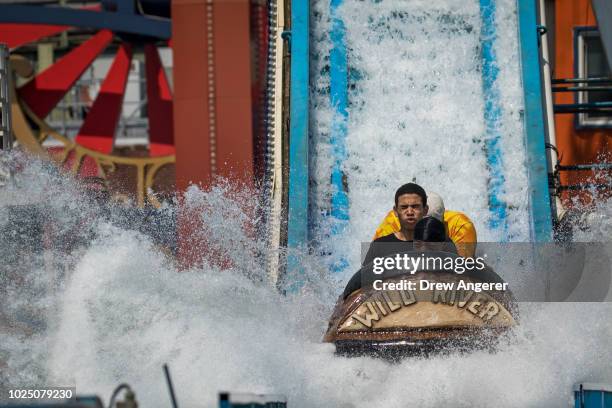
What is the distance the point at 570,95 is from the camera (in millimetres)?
8844

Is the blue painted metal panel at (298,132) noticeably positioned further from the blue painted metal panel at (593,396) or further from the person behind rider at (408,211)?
the blue painted metal panel at (593,396)

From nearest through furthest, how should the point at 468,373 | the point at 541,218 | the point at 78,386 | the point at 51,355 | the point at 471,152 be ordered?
the point at 468,373 → the point at 78,386 → the point at 51,355 → the point at 541,218 → the point at 471,152

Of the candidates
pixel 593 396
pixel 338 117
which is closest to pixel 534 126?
pixel 338 117

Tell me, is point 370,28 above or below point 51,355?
above

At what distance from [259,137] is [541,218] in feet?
11.4

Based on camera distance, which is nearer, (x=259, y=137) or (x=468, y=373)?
(x=468, y=373)

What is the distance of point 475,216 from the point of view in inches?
243

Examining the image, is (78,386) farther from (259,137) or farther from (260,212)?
(259,137)

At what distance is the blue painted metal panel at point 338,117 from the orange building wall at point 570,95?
2.84 m

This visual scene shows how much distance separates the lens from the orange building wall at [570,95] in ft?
28.8

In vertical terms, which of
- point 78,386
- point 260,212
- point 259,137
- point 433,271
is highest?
point 259,137

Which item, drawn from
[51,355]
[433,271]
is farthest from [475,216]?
[51,355]

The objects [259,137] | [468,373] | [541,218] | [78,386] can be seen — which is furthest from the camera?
[259,137]

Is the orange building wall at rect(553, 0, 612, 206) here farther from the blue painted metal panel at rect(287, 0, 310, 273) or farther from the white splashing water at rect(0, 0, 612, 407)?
the blue painted metal panel at rect(287, 0, 310, 273)
